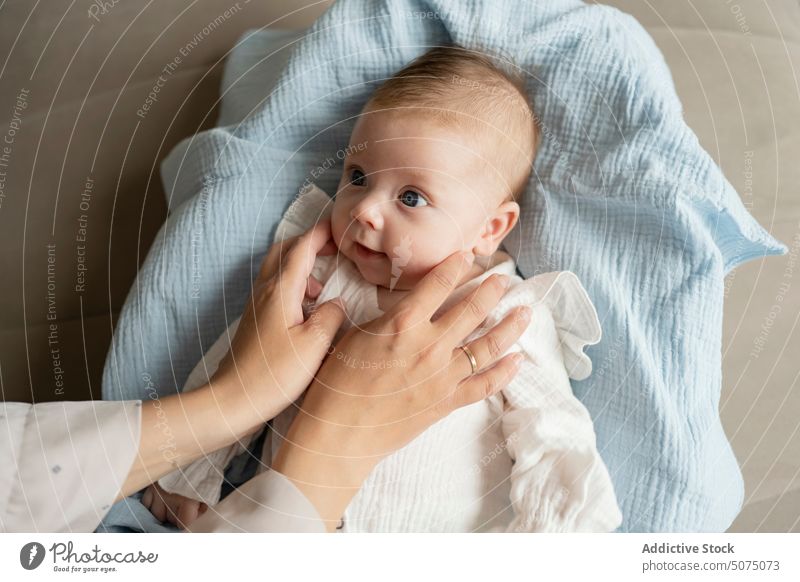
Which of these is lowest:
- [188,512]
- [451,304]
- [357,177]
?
[188,512]

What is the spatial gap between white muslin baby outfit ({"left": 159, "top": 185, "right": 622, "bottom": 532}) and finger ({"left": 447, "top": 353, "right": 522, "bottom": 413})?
Answer: 20mm

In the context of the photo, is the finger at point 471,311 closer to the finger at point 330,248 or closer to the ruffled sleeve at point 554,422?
the ruffled sleeve at point 554,422

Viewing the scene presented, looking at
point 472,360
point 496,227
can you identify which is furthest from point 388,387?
point 496,227

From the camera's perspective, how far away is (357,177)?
0.58 metres

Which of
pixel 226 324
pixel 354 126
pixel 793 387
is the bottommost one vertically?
pixel 793 387

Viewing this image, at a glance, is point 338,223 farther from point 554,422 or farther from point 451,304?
point 554,422

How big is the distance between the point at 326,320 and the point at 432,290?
0.31ft

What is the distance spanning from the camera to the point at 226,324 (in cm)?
63

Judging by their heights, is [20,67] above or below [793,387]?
above

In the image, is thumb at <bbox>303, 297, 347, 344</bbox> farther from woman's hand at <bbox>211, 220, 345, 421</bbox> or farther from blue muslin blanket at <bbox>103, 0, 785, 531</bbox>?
blue muslin blanket at <bbox>103, 0, 785, 531</bbox>

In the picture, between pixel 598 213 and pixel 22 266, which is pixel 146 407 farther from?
pixel 598 213

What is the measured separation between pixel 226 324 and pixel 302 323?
0.10 meters

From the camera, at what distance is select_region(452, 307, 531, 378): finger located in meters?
0.54
